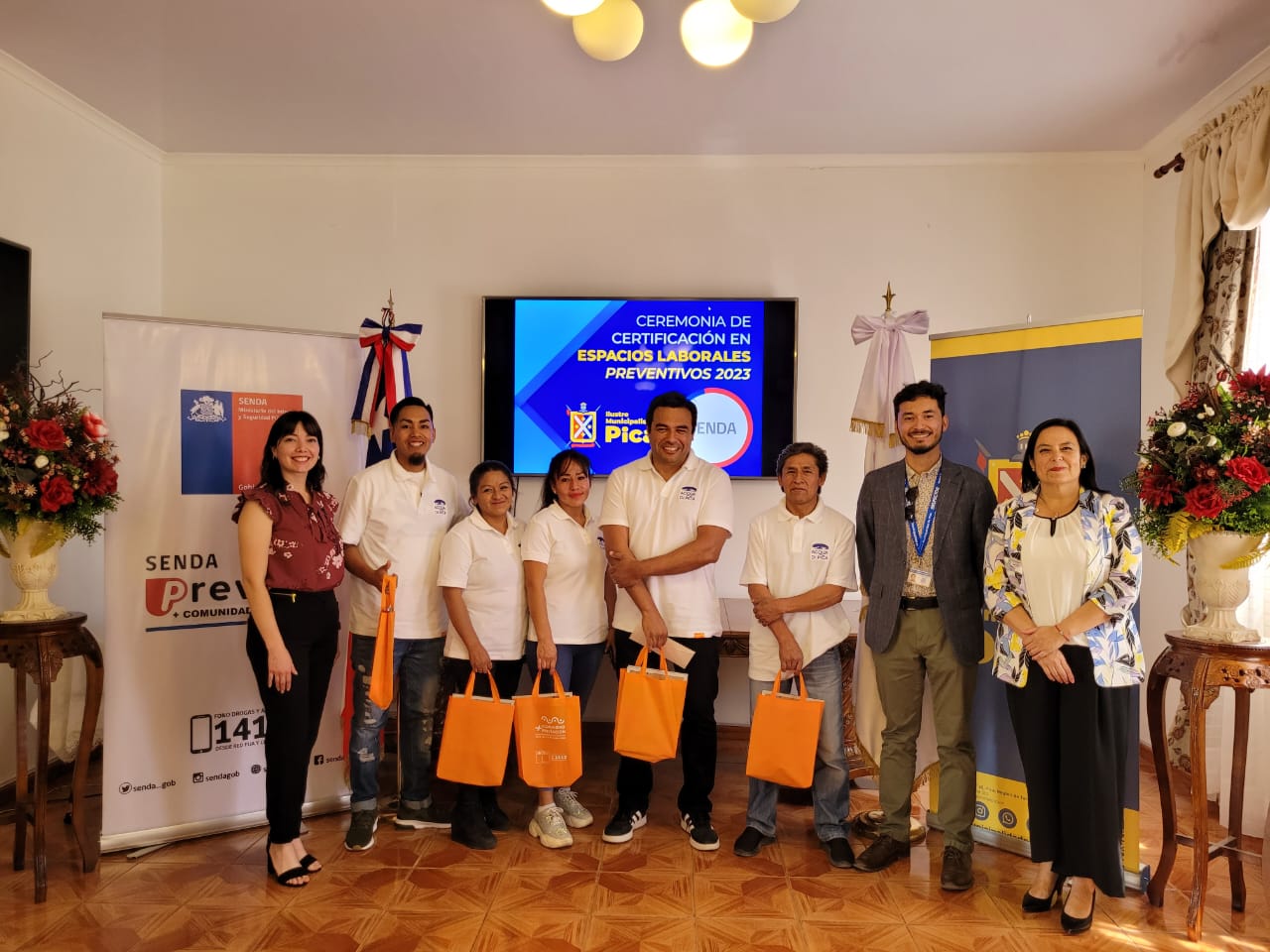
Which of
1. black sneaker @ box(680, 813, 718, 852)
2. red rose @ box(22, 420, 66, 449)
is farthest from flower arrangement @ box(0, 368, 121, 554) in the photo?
black sneaker @ box(680, 813, 718, 852)

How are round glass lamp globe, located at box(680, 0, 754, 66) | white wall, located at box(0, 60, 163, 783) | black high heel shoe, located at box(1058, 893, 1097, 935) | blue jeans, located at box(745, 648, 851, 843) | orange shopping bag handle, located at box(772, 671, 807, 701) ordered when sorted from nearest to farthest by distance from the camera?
1. round glass lamp globe, located at box(680, 0, 754, 66)
2. black high heel shoe, located at box(1058, 893, 1097, 935)
3. orange shopping bag handle, located at box(772, 671, 807, 701)
4. blue jeans, located at box(745, 648, 851, 843)
5. white wall, located at box(0, 60, 163, 783)

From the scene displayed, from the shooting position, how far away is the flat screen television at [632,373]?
4.55m

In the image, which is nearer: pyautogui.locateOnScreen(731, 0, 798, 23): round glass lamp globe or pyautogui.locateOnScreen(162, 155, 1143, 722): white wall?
pyautogui.locateOnScreen(731, 0, 798, 23): round glass lamp globe

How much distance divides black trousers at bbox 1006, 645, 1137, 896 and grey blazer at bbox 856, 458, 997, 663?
0.99 ft

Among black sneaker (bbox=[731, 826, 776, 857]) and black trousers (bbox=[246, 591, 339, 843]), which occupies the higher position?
black trousers (bbox=[246, 591, 339, 843])

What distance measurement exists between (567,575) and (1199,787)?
2.17 meters

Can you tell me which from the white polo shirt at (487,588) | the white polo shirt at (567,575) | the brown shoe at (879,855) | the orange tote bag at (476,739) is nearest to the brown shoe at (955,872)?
the brown shoe at (879,855)

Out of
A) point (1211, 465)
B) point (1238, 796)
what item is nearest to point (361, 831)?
point (1238, 796)

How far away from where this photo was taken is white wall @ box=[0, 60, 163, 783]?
3697mm

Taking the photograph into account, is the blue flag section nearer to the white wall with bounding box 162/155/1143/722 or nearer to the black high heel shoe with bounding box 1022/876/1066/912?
the black high heel shoe with bounding box 1022/876/1066/912

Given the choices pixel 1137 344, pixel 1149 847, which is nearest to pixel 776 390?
pixel 1137 344

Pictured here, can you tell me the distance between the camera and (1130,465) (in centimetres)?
297

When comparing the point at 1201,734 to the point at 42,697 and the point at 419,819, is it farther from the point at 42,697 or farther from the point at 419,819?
the point at 42,697

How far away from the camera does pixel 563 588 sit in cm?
317
